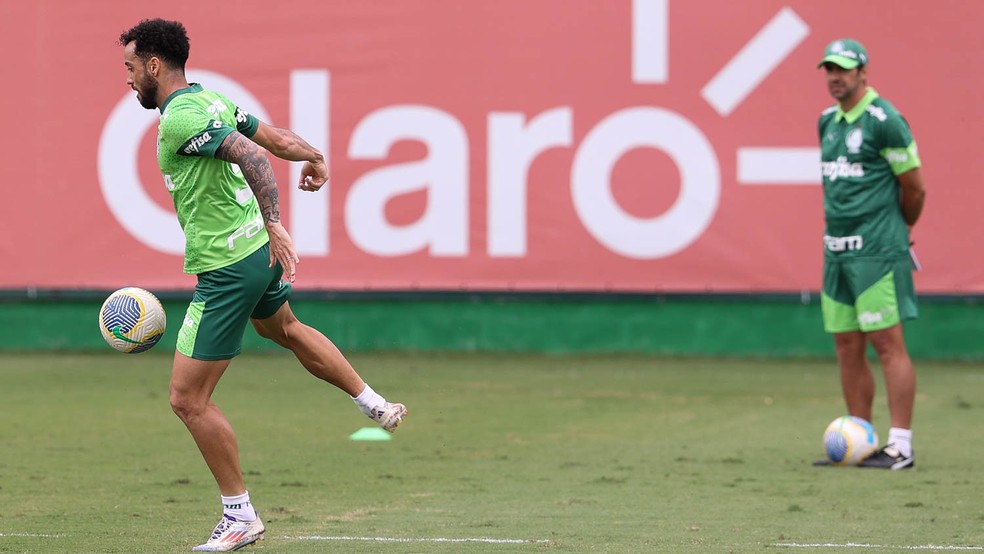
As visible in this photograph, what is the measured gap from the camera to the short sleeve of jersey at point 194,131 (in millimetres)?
6516

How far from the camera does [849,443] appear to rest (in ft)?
31.0

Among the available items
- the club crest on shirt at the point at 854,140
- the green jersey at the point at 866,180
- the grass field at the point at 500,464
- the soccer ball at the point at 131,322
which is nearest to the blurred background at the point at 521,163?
the grass field at the point at 500,464

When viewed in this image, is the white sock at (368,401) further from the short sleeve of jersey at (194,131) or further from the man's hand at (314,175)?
the short sleeve of jersey at (194,131)

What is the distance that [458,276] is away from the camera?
16266mm

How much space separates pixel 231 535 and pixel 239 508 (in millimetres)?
142

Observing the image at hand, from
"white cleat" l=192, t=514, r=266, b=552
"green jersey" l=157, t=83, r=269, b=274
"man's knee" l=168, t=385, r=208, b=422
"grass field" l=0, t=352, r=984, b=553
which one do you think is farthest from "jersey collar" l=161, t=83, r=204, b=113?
"grass field" l=0, t=352, r=984, b=553

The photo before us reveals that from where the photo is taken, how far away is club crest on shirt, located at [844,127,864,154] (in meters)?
9.62

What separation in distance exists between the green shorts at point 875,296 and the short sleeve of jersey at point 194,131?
4.71m

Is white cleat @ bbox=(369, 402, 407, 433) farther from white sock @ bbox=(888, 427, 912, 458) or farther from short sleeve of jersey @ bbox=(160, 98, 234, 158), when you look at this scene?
white sock @ bbox=(888, 427, 912, 458)

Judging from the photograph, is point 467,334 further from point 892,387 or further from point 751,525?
point 751,525

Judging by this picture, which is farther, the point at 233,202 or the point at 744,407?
the point at 744,407

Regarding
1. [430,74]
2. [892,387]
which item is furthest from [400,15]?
[892,387]

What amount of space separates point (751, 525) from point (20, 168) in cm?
1137

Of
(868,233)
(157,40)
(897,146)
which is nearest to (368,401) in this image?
(157,40)
